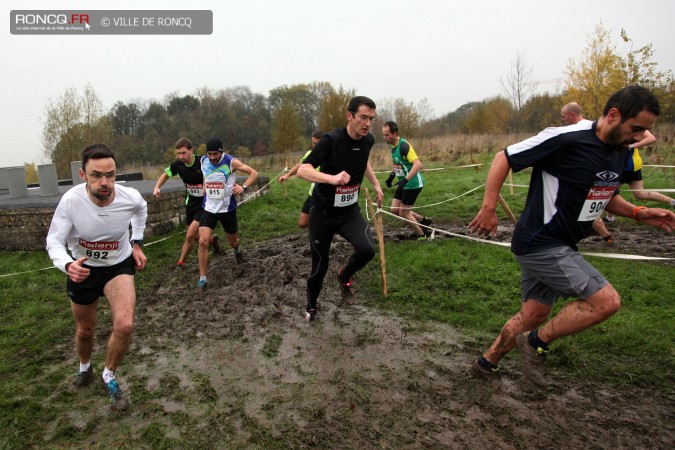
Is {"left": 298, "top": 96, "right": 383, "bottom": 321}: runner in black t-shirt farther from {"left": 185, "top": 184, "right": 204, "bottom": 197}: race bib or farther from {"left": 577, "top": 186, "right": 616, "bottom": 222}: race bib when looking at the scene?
{"left": 185, "top": 184, "right": 204, "bottom": 197}: race bib

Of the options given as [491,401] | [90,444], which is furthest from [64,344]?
[491,401]

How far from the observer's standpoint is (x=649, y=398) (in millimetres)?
3383

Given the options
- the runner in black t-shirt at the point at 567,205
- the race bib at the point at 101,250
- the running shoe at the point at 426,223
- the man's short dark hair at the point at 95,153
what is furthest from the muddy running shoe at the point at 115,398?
the running shoe at the point at 426,223

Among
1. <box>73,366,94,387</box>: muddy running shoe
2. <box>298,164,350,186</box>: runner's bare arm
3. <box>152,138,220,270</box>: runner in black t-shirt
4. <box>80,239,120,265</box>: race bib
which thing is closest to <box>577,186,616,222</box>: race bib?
<box>298,164,350,186</box>: runner's bare arm

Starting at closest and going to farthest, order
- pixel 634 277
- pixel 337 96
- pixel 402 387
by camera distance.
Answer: pixel 402 387, pixel 634 277, pixel 337 96

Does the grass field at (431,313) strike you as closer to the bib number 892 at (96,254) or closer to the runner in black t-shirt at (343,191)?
the runner in black t-shirt at (343,191)

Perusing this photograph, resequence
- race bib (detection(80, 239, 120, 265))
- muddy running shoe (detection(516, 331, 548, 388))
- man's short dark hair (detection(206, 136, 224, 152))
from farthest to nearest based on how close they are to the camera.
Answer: man's short dark hair (detection(206, 136, 224, 152)) → race bib (detection(80, 239, 120, 265)) → muddy running shoe (detection(516, 331, 548, 388))

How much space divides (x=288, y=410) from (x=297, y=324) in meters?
1.84

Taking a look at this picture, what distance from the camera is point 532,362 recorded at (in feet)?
10.5

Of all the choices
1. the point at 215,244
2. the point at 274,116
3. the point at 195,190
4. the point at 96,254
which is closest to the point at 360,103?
the point at 96,254

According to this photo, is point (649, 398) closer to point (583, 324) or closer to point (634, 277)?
point (583, 324)

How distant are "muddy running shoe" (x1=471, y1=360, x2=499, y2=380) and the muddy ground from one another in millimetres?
57

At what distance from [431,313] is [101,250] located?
11.7ft

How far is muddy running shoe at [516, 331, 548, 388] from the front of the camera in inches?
125
